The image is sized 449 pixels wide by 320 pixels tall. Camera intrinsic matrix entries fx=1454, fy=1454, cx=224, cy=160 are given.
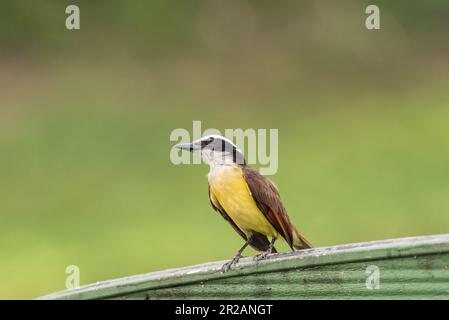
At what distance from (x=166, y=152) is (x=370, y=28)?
5.52 feet

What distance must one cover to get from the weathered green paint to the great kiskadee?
514 mm

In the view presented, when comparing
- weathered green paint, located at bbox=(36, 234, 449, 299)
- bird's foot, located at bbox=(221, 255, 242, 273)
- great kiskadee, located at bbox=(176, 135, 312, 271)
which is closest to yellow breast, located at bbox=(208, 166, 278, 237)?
great kiskadee, located at bbox=(176, 135, 312, 271)

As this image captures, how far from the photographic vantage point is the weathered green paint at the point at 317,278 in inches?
108

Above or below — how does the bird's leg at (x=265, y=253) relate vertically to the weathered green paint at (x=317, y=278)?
above

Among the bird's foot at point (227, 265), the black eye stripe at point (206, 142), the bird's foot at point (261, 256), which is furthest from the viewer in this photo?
the black eye stripe at point (206, 142)

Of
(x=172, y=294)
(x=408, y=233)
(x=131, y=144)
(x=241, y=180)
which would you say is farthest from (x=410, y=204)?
(x=172, y=294)

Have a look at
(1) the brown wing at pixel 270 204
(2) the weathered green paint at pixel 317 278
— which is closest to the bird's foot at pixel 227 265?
(2) the weathered green paint at pixel 317 278

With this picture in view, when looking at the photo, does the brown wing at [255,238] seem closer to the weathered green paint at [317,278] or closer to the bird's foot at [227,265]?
the bird's foot at [227,265]

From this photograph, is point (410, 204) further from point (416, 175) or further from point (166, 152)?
point (166, 152)

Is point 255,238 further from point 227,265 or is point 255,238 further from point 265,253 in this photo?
point 227,265

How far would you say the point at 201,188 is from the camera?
290 inches

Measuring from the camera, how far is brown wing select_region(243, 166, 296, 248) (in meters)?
3.54
